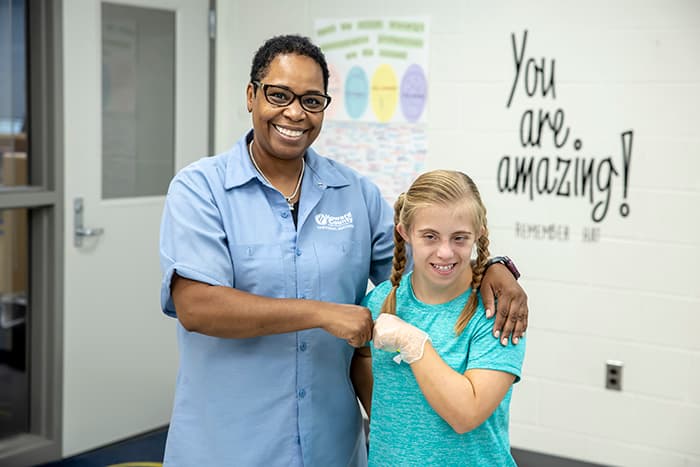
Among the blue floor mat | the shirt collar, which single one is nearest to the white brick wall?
the blue floor mat

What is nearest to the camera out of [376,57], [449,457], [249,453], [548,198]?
[449,457]

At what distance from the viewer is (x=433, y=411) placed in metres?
1.48

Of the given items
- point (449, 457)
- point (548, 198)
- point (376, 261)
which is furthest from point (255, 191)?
point (548, 198)

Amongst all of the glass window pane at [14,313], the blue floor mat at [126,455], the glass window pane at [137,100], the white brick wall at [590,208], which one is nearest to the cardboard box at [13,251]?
the glass window pane at [14,313]

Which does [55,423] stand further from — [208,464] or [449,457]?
[449,457]

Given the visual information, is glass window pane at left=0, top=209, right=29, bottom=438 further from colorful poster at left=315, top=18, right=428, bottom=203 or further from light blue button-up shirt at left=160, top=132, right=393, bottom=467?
light blue button-up shirt at left=160, top=132, right=393, bottom=467

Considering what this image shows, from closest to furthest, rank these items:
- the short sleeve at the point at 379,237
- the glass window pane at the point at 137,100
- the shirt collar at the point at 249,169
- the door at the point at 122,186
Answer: the shirt collar at the point at 249,169
the short sleeve at the point at 379,237
the door at the point at 122,186
the glass window pane at the point at 137,100

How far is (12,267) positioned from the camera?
11.2 ft

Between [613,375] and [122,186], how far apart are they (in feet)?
6.94

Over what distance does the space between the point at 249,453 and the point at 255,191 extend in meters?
0.52

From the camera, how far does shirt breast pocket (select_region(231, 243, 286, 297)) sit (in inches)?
64.2

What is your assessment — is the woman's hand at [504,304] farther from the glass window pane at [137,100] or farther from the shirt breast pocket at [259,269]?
the glass window pane at [137,100]

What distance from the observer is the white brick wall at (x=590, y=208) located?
2.99m

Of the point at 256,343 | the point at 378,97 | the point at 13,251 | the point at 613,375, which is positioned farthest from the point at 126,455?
the point at 256,343
